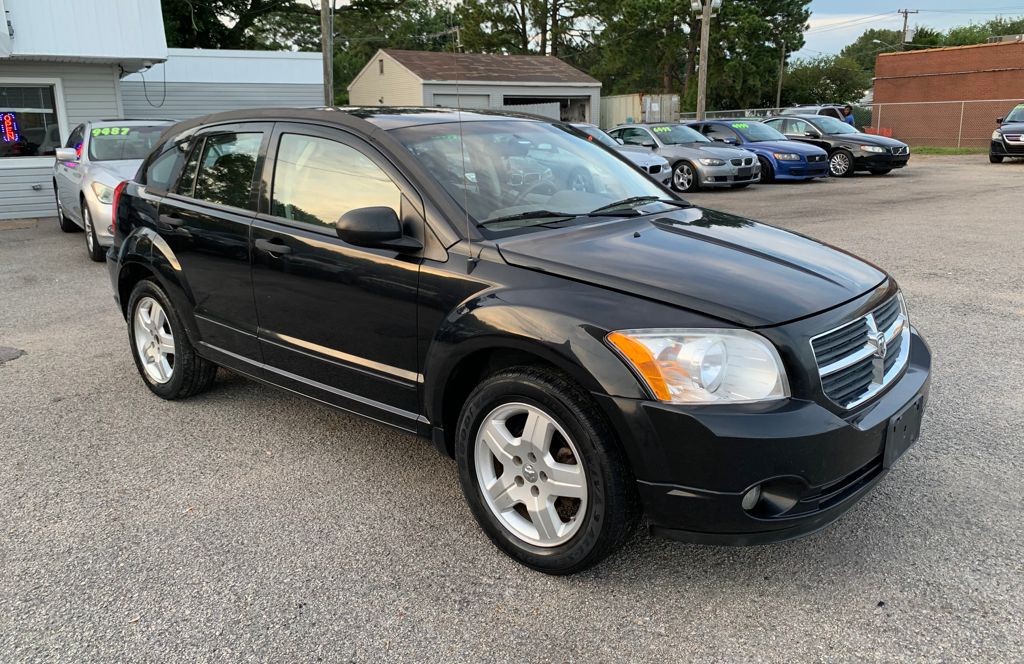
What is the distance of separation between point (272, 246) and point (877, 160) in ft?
59.7

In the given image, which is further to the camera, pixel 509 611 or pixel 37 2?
pixel 37 2

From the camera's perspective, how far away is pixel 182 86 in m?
18.9

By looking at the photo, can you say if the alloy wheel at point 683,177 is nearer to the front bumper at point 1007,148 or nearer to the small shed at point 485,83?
the front bumper at point 1007,148

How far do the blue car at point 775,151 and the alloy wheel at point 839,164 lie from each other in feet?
3.21

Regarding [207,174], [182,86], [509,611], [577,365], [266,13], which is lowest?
[509,611]

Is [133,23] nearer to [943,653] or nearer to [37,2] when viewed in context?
[37,2]

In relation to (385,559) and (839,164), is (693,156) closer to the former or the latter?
(839,164)

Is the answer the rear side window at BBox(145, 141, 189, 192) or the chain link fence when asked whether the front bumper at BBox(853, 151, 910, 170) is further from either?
the rear side window at BBox(145, 141, 189, 192)

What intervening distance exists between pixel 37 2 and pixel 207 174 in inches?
456

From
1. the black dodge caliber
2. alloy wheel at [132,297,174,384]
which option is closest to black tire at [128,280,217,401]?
alloy wheel at [132,297,174,384]

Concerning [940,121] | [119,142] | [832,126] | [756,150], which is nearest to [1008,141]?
[832,126]

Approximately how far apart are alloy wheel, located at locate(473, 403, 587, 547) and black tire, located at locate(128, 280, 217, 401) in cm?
231

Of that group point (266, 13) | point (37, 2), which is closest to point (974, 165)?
point (37, 2)

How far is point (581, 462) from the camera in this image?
2682 millimetres
